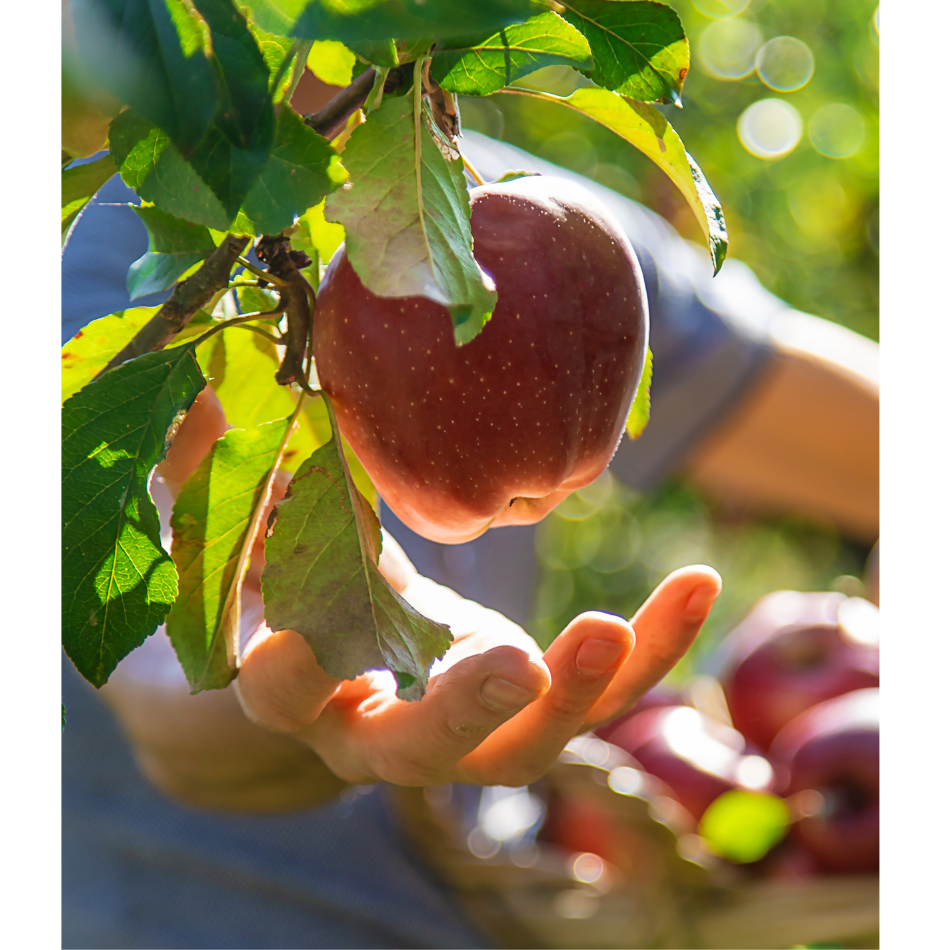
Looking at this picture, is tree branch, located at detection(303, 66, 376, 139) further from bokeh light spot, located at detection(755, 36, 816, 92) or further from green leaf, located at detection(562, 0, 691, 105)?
bokeh light spot, located at detection(755, 36, 816, 92)

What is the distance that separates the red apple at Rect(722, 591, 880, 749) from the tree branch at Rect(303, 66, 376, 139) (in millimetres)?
830

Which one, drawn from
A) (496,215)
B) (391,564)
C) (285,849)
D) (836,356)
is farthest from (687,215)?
(496,215)

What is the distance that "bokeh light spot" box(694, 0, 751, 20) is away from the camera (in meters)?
1.97

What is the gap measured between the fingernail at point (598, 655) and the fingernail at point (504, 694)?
0.02 meters

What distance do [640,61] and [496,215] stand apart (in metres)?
0.05

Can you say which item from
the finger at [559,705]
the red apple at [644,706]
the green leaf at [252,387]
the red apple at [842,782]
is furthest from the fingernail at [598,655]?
the red apple at [644,706]

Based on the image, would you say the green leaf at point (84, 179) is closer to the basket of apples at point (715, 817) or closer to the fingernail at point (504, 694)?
the fingernail at point (504, 694)

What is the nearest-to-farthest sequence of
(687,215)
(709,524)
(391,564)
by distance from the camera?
(391,564) → (687,215) → (709,524)

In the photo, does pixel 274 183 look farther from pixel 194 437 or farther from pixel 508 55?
pixel 194 437

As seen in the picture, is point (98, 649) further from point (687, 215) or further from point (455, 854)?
point (687, 215)

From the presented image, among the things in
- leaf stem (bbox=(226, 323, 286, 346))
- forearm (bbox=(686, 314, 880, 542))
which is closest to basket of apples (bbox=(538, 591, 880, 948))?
forearm (bbox=(686, 314, 880, 542))

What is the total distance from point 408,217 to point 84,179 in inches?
3.9

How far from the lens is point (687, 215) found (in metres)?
1.79

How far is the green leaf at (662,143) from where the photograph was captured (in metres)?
0.22
